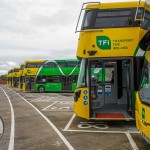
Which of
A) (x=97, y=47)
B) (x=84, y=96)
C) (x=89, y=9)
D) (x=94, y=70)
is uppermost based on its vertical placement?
(x=89, y=9)

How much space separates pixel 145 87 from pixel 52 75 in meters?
25.4

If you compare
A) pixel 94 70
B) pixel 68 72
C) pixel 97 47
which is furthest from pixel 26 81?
pixel 97 47

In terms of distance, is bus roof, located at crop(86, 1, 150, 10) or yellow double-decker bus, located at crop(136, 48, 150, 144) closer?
yellow double-decker bus, located at crop(136, 48, 150, 144)

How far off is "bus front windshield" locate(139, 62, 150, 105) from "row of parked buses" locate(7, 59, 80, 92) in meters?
23.4

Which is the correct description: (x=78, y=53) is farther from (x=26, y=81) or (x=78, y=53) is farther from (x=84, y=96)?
(x=26, y=81)

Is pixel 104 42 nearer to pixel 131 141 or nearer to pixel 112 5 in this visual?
pixel 112 5

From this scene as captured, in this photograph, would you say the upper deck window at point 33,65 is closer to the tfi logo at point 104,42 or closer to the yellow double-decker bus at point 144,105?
the tfi logo at point 104,42

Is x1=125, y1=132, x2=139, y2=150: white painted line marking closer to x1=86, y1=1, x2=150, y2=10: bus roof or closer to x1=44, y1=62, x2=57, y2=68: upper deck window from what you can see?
x1=86, y1=1, x2=150, y2=10: bus roof

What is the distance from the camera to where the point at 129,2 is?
10.1 meters

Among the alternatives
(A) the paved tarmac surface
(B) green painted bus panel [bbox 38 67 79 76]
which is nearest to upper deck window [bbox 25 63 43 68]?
(B) green painted bus panel [bbox 38 67 79 76]

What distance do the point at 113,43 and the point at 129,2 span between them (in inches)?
67.5

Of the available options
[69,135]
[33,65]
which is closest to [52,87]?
[33,65]

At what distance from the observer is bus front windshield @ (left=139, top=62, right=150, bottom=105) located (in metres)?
6.65

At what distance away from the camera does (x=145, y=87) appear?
7094 millimetres
